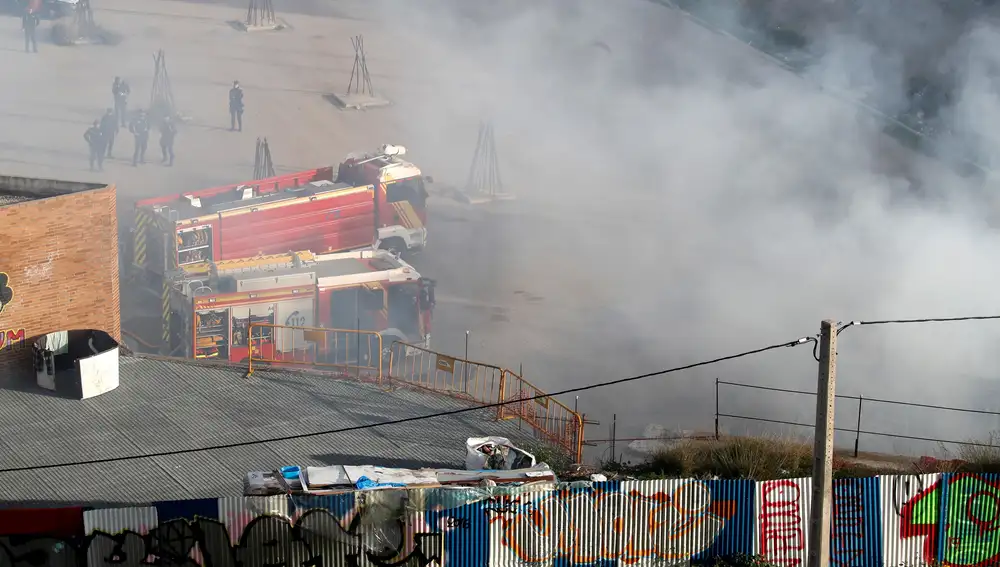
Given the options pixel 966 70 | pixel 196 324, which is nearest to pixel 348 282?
pixel 196 324

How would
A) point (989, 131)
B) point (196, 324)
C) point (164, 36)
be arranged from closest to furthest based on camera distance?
1. point (196, 324)
2. point (989, 131)
3. point (164, 36)

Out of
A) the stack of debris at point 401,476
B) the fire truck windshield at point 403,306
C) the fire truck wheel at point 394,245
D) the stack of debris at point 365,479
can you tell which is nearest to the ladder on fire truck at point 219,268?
the fire truck windshield at point 403,306

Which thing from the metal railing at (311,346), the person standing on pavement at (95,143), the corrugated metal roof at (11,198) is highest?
the person standing on pavement at (95,143)

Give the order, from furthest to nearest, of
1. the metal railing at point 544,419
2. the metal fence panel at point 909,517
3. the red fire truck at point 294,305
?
the red fire truck at point 294,305
the metal railing at point 544,419
the metal fence panel at point 909,517

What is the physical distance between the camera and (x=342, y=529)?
7.39 metres

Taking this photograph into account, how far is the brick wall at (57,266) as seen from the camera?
10148mm

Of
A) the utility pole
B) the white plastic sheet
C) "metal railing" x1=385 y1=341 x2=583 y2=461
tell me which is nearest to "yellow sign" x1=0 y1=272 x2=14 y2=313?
"metal railing" x1=385 y1=341 x2=583 y2=461

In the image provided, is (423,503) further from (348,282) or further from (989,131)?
(989,131)

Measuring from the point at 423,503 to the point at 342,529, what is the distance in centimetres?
51

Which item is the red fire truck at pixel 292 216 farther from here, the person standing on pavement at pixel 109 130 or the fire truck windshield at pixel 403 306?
the person standing on pavement at pixel 109 130

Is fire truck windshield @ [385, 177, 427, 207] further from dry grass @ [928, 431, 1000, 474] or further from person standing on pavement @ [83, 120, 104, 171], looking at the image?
dry grass @ [928, 431, 1000, 474]

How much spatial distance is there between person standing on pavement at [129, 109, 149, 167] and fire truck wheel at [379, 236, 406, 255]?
6172mm

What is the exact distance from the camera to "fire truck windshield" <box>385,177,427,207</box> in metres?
15.7

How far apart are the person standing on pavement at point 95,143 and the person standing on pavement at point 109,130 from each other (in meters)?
0.09
